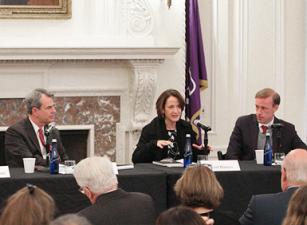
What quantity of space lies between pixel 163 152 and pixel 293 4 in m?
2.87

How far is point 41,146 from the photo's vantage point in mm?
5980

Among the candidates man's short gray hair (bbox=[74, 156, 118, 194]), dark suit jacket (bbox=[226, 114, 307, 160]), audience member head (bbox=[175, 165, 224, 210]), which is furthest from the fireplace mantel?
audience member head (bbox=[175, 165, 224, 210])

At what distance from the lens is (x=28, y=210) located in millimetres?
2959

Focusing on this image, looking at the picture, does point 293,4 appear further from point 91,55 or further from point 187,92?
point 91,55

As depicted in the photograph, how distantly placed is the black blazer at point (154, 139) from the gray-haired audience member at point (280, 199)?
6.54 ft

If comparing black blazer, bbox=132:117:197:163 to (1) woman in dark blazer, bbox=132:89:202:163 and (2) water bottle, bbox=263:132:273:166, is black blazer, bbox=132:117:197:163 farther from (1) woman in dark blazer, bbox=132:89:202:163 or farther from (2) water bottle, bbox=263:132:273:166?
(2) water bottle, bbox=263:132:273:166

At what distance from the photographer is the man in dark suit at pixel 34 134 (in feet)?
19.2

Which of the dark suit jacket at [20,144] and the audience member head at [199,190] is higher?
the dark suit jacket at [20,144]

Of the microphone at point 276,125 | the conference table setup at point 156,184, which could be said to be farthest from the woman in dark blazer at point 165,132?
the microphone at point 276,125

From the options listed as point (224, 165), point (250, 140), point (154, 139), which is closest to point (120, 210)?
point (224, 165)

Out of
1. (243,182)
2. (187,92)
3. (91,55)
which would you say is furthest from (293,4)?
(243,182)

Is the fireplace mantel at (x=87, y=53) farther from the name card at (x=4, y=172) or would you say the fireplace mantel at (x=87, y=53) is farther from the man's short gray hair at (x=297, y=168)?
the man's short gray hair at (x=297, y=168)

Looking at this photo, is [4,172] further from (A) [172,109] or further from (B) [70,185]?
(A) [172,109]

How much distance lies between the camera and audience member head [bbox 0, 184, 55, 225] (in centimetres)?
292
